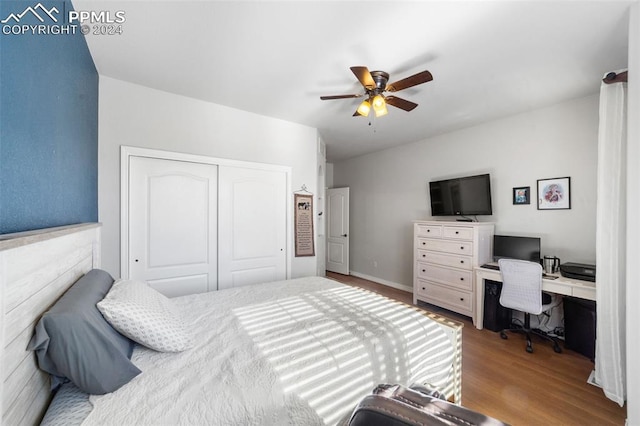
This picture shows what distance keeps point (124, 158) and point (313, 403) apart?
270 cm

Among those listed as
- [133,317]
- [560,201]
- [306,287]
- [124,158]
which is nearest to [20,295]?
A: [133,317]

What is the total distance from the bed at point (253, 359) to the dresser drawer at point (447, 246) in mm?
1804

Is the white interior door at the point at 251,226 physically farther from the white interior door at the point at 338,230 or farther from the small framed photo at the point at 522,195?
the small framed photo at the point at 522,195

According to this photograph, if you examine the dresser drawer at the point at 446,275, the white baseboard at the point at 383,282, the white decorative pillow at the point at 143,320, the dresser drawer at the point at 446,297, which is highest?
the white decorative pillow at the point at 143,320

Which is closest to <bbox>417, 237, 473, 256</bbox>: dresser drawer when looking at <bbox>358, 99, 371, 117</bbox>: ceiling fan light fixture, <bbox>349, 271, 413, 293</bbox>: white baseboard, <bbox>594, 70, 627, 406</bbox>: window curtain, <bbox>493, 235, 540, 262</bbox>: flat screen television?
<bbox>493, 235, 540, 262</bbox>: flat screen television

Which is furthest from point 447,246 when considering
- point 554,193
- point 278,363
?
point 278,363

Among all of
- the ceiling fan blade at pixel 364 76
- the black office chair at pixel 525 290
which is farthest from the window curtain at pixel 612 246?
the ceiling fan blade at pixel 364 76

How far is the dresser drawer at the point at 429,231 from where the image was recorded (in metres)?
3.51

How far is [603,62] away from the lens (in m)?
2.04

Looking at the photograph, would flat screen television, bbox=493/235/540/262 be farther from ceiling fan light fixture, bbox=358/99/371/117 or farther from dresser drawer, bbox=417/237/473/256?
ceiling fan light fixture, bbox=358/99/371/117

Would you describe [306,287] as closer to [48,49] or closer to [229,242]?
[229,242]

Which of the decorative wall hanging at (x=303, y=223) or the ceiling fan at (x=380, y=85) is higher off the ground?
the ceiling fan at (x=380, y=85)

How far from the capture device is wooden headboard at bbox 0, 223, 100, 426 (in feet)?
2.09

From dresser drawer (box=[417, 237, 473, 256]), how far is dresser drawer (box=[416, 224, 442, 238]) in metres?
0.07
